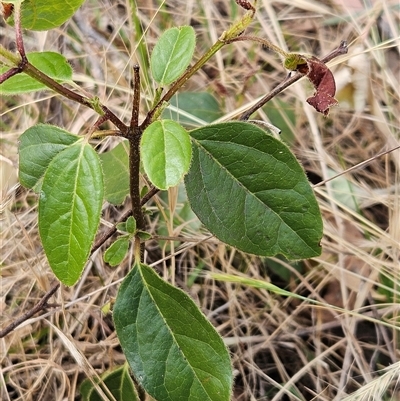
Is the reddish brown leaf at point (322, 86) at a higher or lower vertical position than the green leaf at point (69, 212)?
higher

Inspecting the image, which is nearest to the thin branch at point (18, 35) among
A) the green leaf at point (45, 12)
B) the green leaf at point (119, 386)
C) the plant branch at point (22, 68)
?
Answer: the plant branch at point (22, 68)

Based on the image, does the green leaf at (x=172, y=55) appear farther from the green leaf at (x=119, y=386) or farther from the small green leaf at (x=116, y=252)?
the green leaf at (x=119, y=386)

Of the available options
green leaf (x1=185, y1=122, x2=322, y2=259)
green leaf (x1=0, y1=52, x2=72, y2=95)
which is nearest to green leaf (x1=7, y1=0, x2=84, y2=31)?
green leaf (x1=0, y1=52, x2=72, y2=95)

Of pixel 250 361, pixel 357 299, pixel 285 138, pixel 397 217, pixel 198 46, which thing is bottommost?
pixel 250 361

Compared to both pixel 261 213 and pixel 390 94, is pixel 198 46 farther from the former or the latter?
pixel 261 213

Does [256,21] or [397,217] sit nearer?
[397,217]

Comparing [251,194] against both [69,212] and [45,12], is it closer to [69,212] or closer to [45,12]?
[69,212]

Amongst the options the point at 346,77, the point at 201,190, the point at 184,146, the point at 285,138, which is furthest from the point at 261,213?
the point at 346,77

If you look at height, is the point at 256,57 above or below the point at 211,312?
above
